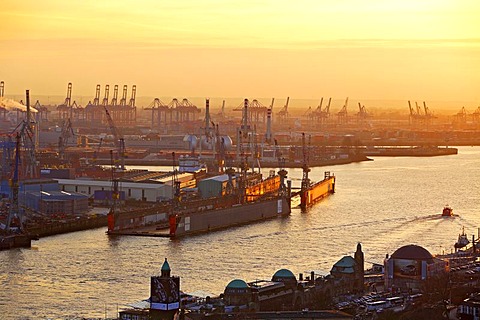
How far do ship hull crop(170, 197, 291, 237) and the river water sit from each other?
22 centimetres

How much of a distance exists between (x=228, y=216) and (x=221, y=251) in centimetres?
291

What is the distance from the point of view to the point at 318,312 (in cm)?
817

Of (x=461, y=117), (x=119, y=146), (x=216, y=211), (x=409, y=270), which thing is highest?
(x=461, y=117)

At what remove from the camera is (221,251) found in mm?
11945

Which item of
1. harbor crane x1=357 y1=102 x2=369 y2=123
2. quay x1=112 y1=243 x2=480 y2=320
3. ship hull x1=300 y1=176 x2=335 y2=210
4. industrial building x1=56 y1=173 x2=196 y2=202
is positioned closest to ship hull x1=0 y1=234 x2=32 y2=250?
quay x1=112 y1=243 x2=480 y2=320

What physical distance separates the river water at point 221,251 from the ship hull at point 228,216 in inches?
8.8

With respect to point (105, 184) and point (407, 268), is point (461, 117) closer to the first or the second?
point (105, 184)

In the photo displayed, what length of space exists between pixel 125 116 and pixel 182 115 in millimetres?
2239

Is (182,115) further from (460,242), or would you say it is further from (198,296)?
(198,296)

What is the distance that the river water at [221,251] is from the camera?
946 cm

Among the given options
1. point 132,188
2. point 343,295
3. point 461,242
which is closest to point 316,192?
point 132,188

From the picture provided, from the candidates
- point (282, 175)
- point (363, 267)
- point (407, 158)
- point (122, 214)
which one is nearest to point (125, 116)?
point (407, 158)

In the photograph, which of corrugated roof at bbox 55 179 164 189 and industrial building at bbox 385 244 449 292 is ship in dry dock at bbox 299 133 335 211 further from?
industrial building at bbox 385 244 449 292

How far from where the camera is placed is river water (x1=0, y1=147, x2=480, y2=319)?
946 cm
